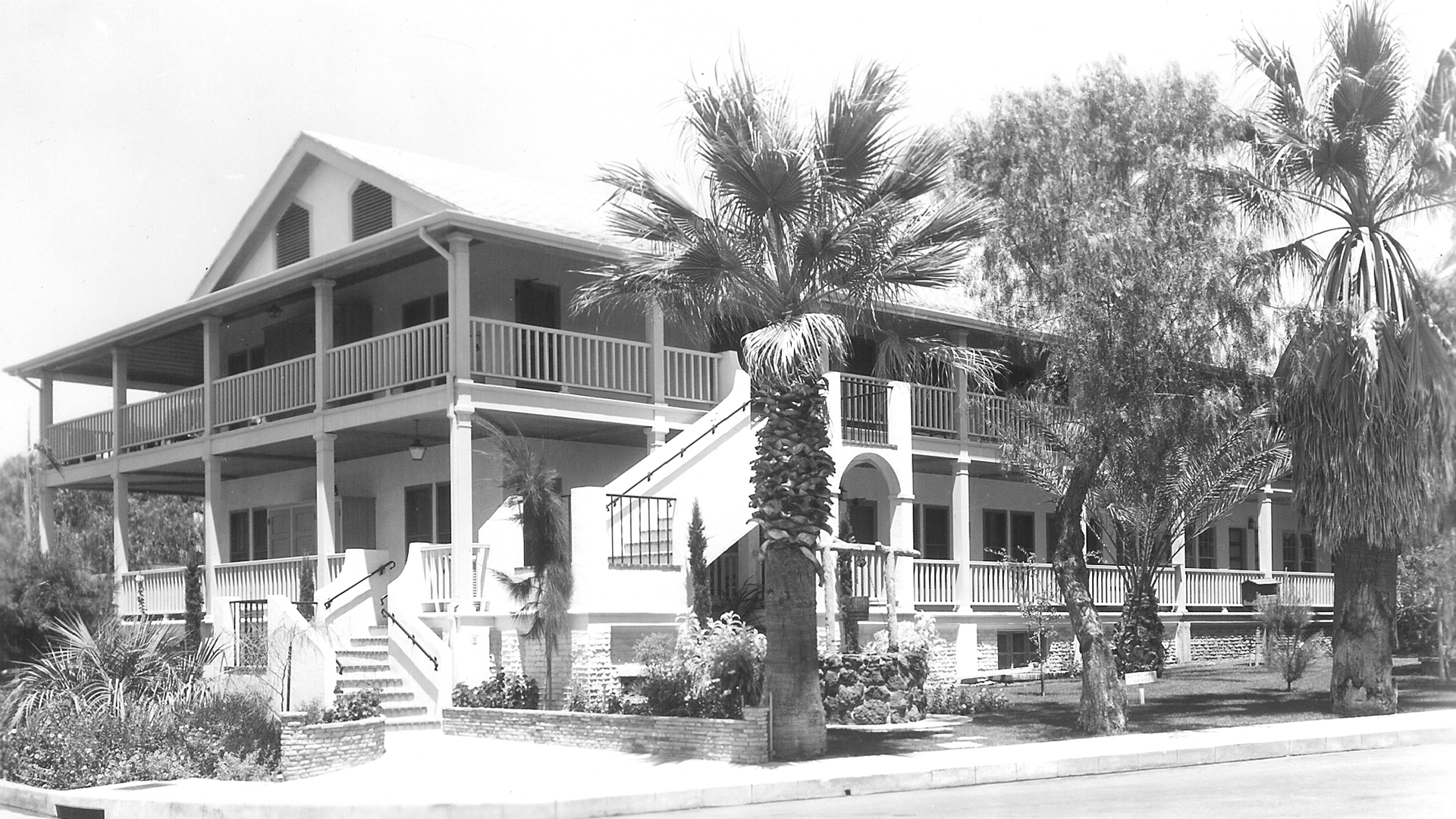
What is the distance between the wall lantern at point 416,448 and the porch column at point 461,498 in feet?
9.20

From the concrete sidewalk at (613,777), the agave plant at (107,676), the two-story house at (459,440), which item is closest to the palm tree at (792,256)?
the concrete sidewalk at (613,777)

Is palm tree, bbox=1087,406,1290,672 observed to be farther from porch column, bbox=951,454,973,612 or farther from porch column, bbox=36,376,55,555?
porch column, bbox=36,376,55,555

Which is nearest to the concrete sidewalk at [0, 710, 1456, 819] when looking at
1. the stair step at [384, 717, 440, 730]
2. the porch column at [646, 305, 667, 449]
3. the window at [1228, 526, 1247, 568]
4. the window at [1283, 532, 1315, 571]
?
the stair step at [384, 717, 440, 730]

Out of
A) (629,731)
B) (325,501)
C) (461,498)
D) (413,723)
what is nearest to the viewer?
(629,731)

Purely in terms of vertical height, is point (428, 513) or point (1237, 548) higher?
point (428, 513)

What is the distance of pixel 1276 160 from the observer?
20719mm

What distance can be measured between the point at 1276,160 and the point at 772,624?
9.91 metres

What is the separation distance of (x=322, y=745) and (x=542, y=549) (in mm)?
4005

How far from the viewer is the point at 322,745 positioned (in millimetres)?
16984

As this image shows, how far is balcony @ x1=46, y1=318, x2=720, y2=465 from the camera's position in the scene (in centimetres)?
2342

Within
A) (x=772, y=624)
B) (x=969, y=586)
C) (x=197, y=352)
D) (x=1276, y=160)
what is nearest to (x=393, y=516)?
(x=197, y=352)

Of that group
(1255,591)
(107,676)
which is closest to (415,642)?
(107,676)

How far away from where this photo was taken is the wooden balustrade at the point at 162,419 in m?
28.8

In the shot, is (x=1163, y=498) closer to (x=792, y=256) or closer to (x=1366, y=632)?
(x=1366, y=632)
